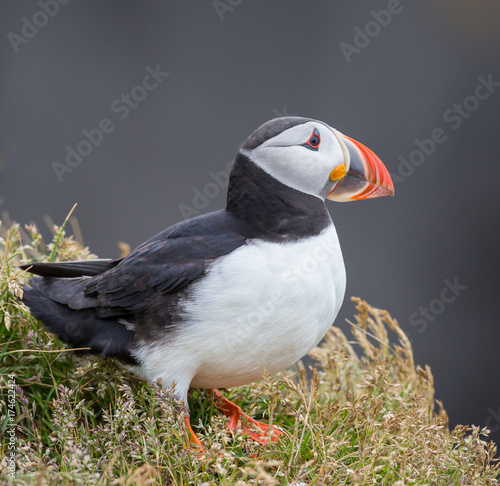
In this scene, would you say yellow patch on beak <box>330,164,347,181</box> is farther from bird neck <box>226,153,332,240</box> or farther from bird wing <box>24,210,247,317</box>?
bird wing <box>24,210,247,317</box>

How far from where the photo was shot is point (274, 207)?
2.09 meters

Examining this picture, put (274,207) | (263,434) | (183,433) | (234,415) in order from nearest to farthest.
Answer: (183,433) < (263,434) < (274,207) < (234,415)

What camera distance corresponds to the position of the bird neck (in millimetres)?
2070

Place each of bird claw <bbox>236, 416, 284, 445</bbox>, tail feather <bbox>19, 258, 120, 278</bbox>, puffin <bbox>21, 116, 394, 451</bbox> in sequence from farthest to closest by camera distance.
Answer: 1. tail feather <bbox>19, 258, 120, 278</bbox>
2. puffin <bbox>21, 116, 394, 451</bbox>
3. bird claw <bbox>236, 416, 284, 445</bbox>

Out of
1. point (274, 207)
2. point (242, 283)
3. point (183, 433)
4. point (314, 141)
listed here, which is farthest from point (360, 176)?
point (183, 433)

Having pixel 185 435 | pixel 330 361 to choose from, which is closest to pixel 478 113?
pixel 330 361

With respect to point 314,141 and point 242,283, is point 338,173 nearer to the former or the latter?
point 314,141

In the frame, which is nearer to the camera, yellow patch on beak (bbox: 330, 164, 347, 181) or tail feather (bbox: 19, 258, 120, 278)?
yellow patch on beak (bbox: 330, 164, 347, 181)

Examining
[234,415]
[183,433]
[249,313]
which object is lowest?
[234,415]

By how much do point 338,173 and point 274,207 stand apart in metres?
0.27

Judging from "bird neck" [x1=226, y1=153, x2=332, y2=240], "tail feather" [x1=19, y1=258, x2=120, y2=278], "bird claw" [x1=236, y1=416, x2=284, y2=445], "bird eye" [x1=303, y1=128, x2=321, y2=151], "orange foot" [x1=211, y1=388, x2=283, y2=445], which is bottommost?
"orange foot" [x1=211, y1=388, x2=283, y2=445]

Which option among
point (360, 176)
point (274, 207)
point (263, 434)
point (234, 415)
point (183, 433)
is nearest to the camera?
point (183, 433)

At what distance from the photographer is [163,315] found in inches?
80.0

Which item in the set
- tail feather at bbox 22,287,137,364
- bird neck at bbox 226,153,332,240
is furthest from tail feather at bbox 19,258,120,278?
bird neck at bbox 226,153,332,240
